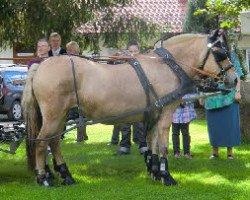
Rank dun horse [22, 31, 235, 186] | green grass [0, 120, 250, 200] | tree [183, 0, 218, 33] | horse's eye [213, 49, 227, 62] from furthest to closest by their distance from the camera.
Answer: tree [183, 0, 218, 33] → horse's eye [213, 49, 227, 62] → dun horse [22, 31, 235, 186] → green grass [0, 120, 250, 200]

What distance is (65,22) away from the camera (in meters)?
11.1

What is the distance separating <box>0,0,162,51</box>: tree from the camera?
10.8m

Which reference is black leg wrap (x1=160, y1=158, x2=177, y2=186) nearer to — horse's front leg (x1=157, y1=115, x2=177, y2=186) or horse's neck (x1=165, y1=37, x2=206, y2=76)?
horse's front leg (x1=157, y1=115, x2=177, y2=186)

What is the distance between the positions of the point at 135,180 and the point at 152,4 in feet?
61.1

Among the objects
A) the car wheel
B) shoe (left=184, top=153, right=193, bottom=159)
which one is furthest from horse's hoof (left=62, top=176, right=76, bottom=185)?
the car wheel

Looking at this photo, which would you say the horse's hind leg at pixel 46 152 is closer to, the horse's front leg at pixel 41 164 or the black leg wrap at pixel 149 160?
the horse's front leg at pixel 41 164

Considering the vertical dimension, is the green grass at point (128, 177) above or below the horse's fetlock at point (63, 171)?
below

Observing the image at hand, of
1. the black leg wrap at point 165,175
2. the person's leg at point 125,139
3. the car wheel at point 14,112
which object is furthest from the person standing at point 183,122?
the car wheel at point 14,112

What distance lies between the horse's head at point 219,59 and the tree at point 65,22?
4460mm

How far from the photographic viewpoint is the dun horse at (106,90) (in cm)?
666

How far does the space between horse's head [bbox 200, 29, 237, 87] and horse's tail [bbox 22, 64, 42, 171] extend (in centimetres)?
233

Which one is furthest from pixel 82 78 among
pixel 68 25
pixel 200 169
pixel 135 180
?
pixel 68 25

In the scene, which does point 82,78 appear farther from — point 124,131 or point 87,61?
point 124,131

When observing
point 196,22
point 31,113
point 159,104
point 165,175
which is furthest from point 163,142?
point 196,22
